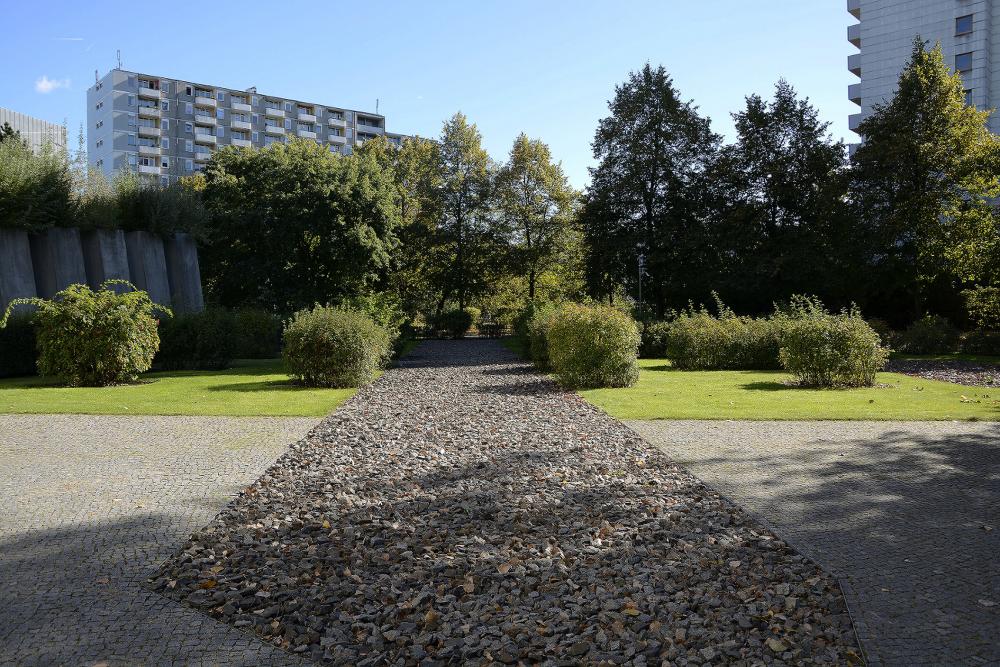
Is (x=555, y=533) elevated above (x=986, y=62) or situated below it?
below

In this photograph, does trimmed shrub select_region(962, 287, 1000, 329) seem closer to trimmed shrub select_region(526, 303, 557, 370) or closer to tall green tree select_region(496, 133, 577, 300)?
trimmed shrub select_region(526, 303, 557, 370)

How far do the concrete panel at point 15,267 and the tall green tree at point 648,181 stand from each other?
Answer: 2566 cm

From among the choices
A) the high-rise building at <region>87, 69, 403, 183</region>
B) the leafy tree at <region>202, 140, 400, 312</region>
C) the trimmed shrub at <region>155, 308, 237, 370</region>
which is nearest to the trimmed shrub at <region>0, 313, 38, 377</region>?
the trimmed shrub at <region>155, 308, 237, 370</region>

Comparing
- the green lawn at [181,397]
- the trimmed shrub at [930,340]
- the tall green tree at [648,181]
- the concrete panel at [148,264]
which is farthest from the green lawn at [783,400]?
the tall green tree at [648,181]

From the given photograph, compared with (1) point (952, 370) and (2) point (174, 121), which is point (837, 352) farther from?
(2) point (174, 121)

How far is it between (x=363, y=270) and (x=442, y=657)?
2488 centimetres

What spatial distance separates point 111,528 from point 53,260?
19818mm

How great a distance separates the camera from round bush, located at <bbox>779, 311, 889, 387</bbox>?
1459cm

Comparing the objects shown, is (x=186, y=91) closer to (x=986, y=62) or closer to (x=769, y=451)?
(x=986, y=62)

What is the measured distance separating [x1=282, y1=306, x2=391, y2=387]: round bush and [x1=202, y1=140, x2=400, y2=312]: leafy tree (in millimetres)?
10971

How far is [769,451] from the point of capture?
788 centimetres

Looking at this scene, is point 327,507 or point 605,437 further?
point 605,437

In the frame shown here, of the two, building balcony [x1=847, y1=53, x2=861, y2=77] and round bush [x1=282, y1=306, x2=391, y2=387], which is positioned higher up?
building balcony [x1=847, y1=53, x2=861, y2=77]

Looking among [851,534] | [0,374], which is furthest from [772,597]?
[0,374]
